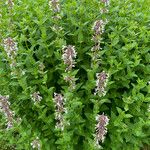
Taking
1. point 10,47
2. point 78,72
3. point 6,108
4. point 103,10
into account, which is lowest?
point 6,108

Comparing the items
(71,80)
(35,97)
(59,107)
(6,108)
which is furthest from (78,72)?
(6,108)

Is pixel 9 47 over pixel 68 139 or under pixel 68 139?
over

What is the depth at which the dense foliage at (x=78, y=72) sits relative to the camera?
3969 mm

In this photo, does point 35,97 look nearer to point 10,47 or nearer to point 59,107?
point 59,107

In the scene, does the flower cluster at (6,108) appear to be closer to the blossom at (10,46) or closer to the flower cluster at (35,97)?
the flower cluster at (35,97)

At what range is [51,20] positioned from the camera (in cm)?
427

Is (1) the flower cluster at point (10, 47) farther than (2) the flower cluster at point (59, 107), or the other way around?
(1) the flower cluster at point (10, 47)

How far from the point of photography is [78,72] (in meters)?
4.40

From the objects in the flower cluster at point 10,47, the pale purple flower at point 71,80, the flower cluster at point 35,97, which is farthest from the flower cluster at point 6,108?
the pale purple flower at point 71,80

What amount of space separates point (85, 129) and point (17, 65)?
1.19 m

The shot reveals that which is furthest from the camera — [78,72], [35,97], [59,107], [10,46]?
[78,72]

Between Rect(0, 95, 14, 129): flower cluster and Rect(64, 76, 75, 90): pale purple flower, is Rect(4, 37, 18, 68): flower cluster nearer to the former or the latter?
Rect(0, 95, 14, 129): flower cluster

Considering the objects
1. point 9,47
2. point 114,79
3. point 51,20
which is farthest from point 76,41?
point 9,47

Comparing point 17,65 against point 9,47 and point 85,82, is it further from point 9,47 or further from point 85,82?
point 85,82
